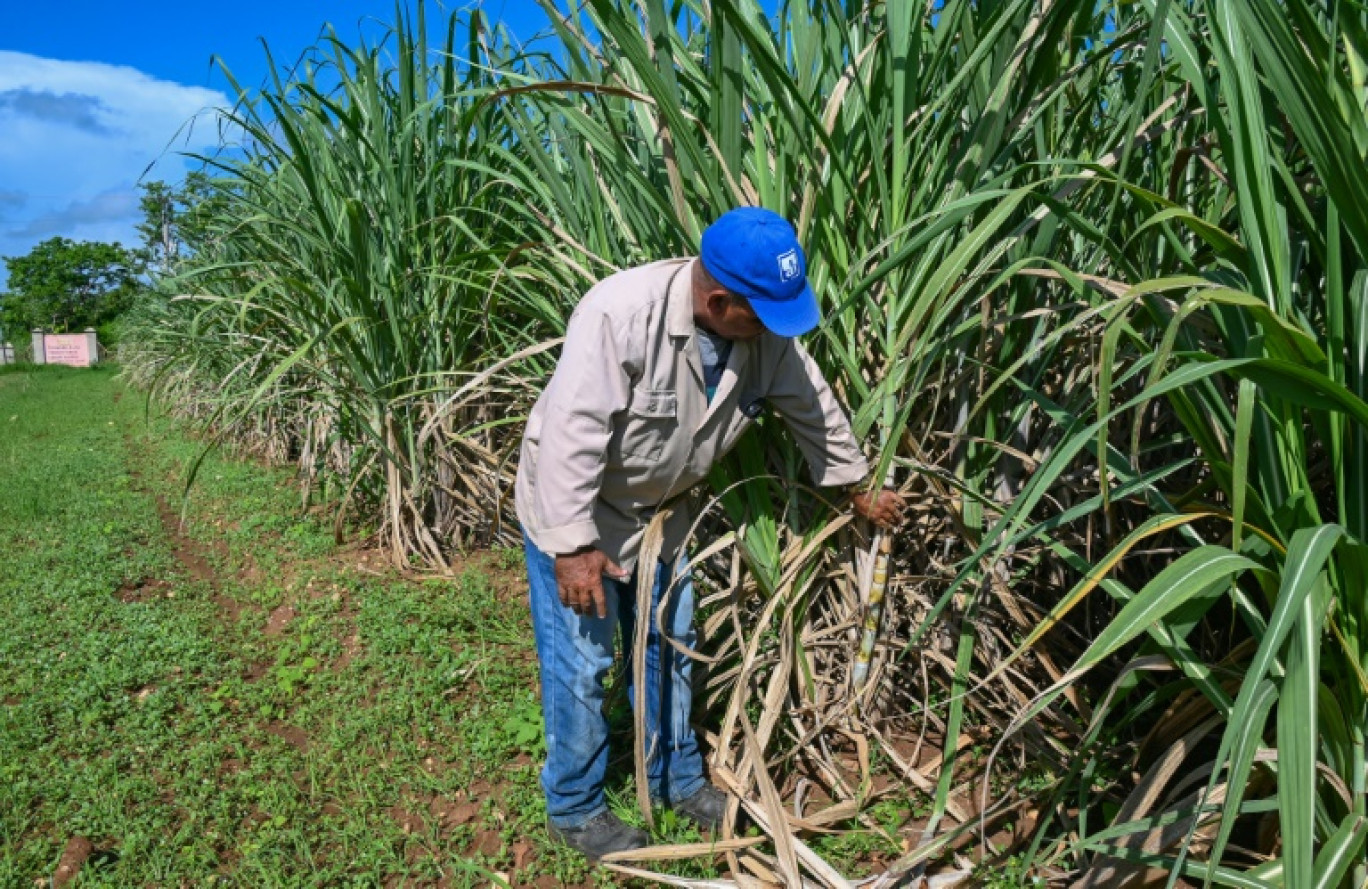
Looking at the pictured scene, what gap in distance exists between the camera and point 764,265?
178 centimetres

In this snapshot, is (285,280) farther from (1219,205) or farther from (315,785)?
(1219,205)

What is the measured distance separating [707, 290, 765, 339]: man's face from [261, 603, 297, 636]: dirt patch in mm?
2582

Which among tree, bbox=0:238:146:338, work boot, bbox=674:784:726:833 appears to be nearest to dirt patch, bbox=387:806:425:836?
work boot, bbox=674:784:726:833

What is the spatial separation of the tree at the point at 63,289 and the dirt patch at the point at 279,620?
47021mm

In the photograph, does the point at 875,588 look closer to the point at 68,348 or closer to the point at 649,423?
the point at 649,423

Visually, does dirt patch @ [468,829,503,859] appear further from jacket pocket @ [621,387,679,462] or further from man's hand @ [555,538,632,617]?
jacket pocket @ [621,387,679,462]

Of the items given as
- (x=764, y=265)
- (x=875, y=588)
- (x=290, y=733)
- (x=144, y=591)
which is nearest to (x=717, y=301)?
(x=764, y=265)

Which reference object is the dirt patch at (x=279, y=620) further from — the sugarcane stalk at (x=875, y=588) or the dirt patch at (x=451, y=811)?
the sugarcane stalk at (x=875, y=588)

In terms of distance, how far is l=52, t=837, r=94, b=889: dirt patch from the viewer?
2.29 meters

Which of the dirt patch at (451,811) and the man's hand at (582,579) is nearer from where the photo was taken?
the man's hand at (582,579)

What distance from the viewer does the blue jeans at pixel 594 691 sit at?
2.18 m

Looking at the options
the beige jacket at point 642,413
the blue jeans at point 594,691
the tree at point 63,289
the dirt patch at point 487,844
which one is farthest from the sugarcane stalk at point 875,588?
the tree at point 63,289

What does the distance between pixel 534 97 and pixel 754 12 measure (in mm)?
615

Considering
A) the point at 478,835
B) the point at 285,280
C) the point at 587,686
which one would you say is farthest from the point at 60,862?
the point at 285,280
